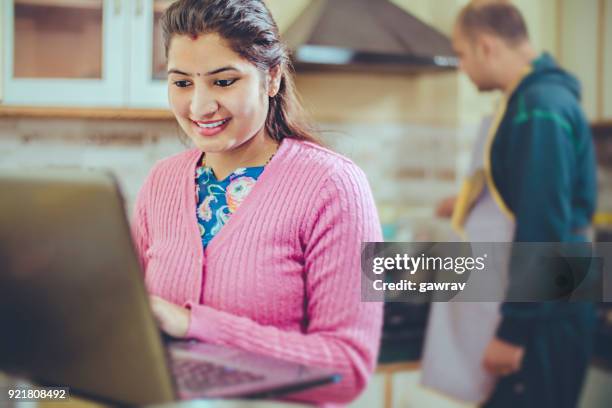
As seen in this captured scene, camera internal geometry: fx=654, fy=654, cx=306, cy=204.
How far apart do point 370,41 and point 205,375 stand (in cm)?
114

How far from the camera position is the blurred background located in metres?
0.93

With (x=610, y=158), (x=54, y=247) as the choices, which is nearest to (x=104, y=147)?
(x=54, y=247)

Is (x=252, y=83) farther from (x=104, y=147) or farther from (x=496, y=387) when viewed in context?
(x=496, y=387)

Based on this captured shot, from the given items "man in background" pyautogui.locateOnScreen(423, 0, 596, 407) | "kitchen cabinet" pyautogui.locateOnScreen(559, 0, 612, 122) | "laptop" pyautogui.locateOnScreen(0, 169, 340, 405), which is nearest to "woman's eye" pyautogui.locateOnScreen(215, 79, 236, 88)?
"laptop" pyautogui.locateOnScreen(0, 169, 340, 405)

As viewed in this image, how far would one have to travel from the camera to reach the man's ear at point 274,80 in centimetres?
65

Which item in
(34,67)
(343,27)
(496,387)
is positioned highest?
(343,27)

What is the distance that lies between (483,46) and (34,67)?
0.74 metres

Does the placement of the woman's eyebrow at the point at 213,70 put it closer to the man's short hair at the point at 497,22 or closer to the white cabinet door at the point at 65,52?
the white cabinet door at the point at 65,52

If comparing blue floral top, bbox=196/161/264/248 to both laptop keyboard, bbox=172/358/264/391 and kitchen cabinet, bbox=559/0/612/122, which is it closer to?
laptop keyboard, bbox=172/358/264/391

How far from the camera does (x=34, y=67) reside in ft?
2.92

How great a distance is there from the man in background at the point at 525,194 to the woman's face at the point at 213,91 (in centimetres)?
46

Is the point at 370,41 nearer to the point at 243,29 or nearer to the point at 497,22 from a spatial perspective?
the point at 497,22

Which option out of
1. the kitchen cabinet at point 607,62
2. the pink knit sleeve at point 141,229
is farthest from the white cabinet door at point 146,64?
the kitchen cabinet at point 607,62

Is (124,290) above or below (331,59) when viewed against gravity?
below
